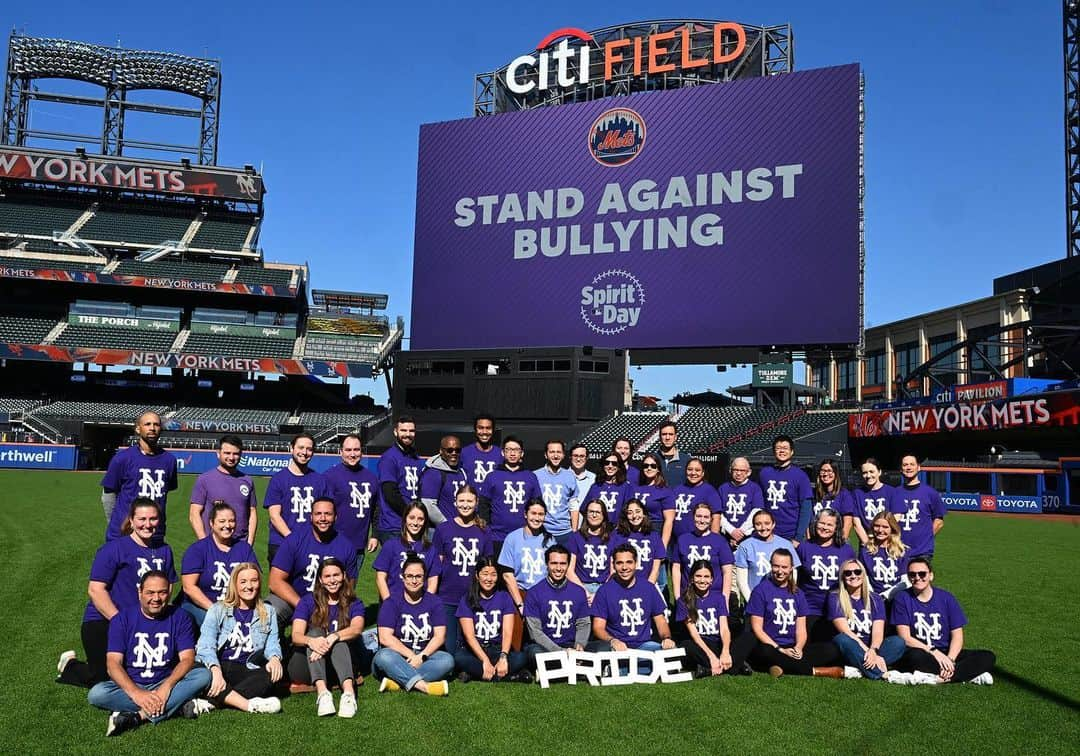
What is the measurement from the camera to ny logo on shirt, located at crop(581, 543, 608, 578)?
743 cm

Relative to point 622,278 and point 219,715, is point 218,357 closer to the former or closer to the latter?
point 622,278

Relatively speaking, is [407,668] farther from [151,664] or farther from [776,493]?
[776,493]

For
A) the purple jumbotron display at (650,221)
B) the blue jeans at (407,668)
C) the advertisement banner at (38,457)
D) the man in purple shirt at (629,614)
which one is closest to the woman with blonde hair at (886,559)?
the man in purple shirt at (629,614)

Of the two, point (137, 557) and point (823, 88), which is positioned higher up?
point (823, 88)

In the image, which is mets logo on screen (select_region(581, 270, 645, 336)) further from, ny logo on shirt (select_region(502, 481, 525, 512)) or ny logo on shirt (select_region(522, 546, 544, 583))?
ny logo on shirt (select_region(522, 546, 544, 583))

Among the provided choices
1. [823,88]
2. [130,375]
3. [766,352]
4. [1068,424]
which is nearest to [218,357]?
[130,375]

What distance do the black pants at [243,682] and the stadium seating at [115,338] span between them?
4403 centimetres

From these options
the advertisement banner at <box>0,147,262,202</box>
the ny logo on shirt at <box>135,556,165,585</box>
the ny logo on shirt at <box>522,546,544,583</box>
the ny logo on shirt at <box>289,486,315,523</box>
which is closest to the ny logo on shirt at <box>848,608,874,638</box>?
the ny logo on shirt at <box>522,546,544,583</box>

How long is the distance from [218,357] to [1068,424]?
38.1 m

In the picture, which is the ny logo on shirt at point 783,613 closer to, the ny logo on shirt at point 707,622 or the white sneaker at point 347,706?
the ny logo on shirt at point 707,622

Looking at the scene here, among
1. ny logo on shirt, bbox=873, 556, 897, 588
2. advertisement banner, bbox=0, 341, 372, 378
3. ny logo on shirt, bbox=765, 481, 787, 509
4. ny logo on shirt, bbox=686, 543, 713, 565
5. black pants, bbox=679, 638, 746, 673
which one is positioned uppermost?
advertisement banner, bbox=0, 341, 372, 378

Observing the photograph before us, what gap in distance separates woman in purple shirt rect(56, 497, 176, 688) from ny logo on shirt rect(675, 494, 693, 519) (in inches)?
178

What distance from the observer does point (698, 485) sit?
836 cm

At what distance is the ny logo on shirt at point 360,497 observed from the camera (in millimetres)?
7352
